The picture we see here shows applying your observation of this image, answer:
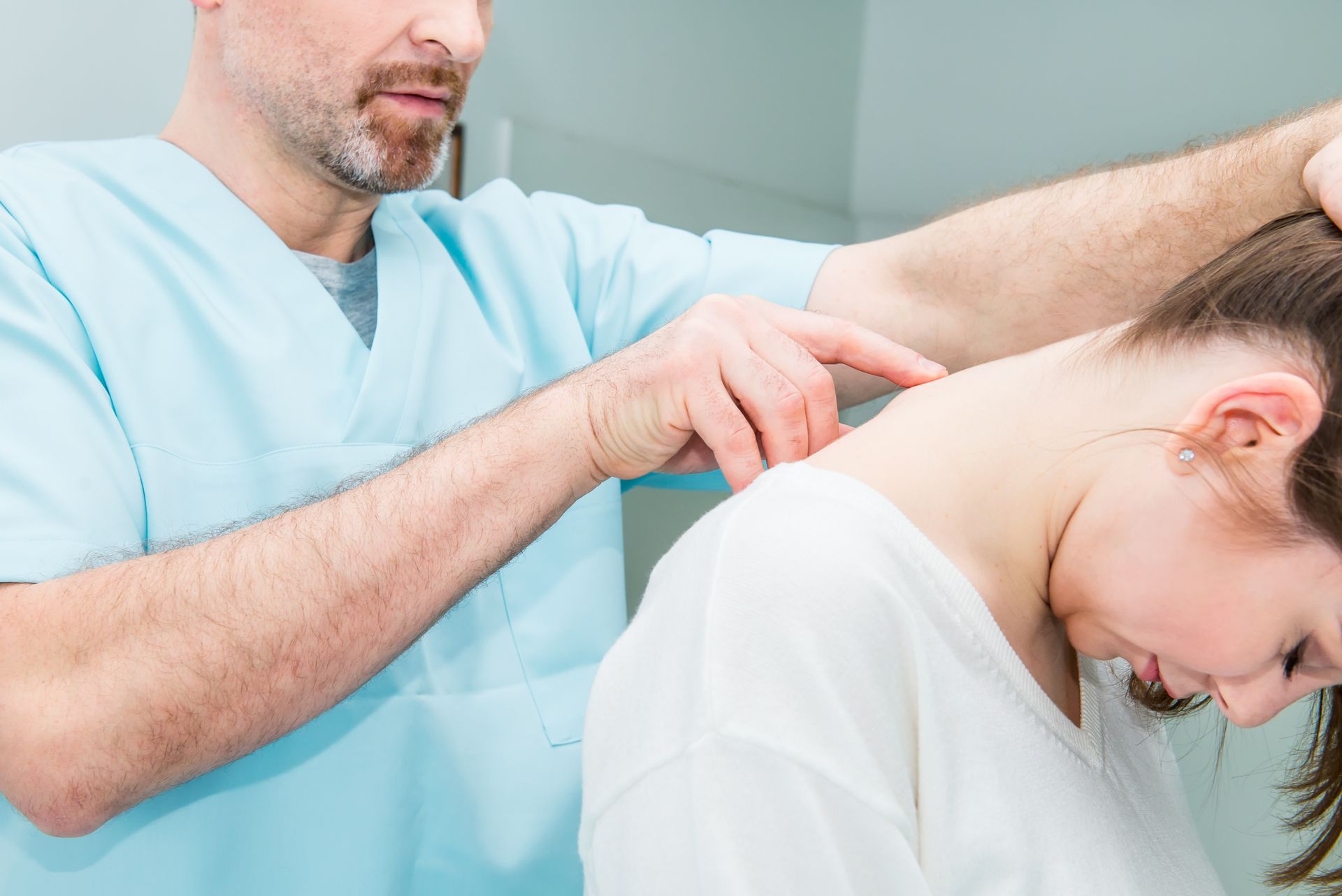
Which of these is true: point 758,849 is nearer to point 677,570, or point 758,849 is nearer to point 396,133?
point 677,570

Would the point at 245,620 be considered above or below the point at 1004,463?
below

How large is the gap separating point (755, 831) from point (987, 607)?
0.18 m

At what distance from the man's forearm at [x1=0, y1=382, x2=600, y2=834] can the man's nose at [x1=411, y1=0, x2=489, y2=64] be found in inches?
13.2

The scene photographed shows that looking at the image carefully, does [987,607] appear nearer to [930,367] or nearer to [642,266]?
[930,367]

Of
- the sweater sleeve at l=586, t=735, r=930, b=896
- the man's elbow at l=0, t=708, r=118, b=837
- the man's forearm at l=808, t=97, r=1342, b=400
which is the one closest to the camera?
the sweater sleeve at l=586, t=735, r=930, b=896

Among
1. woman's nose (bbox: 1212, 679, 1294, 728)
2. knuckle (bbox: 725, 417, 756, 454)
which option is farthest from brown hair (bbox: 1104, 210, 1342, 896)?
knuckle (bbox: 725, 417, 756, 454)

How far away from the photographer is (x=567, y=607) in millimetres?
848

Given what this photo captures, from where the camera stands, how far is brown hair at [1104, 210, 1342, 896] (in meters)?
0.46

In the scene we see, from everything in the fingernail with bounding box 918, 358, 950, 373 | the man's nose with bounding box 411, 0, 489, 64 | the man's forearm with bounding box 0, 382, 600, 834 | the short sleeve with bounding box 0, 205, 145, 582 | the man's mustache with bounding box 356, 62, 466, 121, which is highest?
the man's nose with bounding box 411, 0, 489, 64

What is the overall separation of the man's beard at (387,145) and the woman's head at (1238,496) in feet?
1.80

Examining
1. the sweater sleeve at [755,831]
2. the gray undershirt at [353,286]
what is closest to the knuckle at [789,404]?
the sweater sleeve at [755,831]

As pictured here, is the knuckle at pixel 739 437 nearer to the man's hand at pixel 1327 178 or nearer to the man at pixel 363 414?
the man at pixel 363 414

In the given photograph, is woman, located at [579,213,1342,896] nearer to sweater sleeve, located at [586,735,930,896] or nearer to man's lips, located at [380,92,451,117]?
sweater sleeve, located at [586,735,930,896]

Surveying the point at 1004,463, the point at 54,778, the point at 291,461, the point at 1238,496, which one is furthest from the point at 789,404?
the point at 54,778
